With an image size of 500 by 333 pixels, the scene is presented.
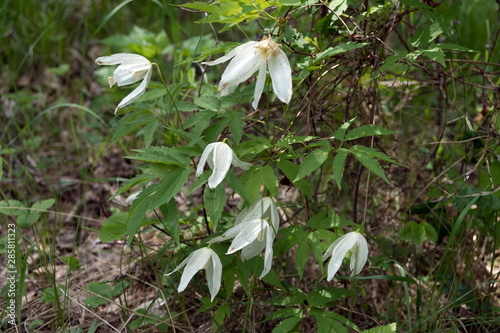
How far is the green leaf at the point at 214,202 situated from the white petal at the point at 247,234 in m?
0.08

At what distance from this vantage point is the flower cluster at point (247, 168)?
146 cm

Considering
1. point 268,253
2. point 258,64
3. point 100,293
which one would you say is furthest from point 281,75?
point 100,293

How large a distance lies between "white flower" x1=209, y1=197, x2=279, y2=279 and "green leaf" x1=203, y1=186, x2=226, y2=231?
0.27ft

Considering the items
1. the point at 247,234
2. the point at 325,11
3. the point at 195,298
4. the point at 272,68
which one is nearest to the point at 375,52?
the point at 325,11

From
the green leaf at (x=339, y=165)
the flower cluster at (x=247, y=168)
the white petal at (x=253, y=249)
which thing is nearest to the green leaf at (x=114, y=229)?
the flower cluster at (x=247, y=168)

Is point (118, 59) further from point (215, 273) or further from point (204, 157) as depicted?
point (215, 273)

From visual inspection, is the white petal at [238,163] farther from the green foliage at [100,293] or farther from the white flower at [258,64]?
the green foliage at [100,293]

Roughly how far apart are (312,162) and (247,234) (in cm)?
28

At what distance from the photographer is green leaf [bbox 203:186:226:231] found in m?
1.47

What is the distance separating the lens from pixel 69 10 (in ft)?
13.0

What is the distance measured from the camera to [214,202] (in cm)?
148

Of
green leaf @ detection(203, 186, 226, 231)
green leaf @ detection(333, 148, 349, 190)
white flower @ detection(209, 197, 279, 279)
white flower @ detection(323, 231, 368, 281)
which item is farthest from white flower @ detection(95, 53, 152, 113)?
white flower @ detection(323, 231, 368, 281)

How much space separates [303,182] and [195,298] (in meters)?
0.68

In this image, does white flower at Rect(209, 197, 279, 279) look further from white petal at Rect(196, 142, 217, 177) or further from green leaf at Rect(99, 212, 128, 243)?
green leaf at Rect(99, 212, 128, 243)
